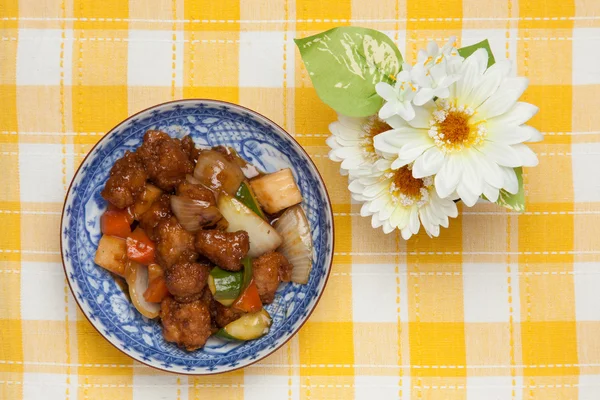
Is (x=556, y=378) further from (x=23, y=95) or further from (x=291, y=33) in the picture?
(x=23, y=95)

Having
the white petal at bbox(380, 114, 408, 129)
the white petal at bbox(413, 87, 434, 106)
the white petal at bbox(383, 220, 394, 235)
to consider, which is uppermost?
the white petal at bbox(413, 87, 434, 106)

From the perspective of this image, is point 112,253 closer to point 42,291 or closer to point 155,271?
point 155,271

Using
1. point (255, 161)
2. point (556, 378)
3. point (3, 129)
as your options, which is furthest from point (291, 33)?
point (556, 378)

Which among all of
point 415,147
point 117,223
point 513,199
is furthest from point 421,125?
point 117,223

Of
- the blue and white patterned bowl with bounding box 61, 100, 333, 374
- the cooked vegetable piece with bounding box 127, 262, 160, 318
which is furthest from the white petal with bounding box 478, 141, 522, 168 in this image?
the cooked vegetable piece with bounding box 127, 262, 160, 318

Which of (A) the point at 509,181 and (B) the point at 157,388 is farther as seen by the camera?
(B) the point at 157,388

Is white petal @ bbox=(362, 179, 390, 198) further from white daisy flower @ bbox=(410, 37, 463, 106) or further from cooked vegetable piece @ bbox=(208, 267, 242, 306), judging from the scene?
cooked vegetable piece @ bbox=(208, 267, 242, 306)

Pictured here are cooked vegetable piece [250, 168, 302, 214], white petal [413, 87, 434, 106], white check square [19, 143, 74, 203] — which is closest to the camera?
white petal [413, 87, 434, 106]
